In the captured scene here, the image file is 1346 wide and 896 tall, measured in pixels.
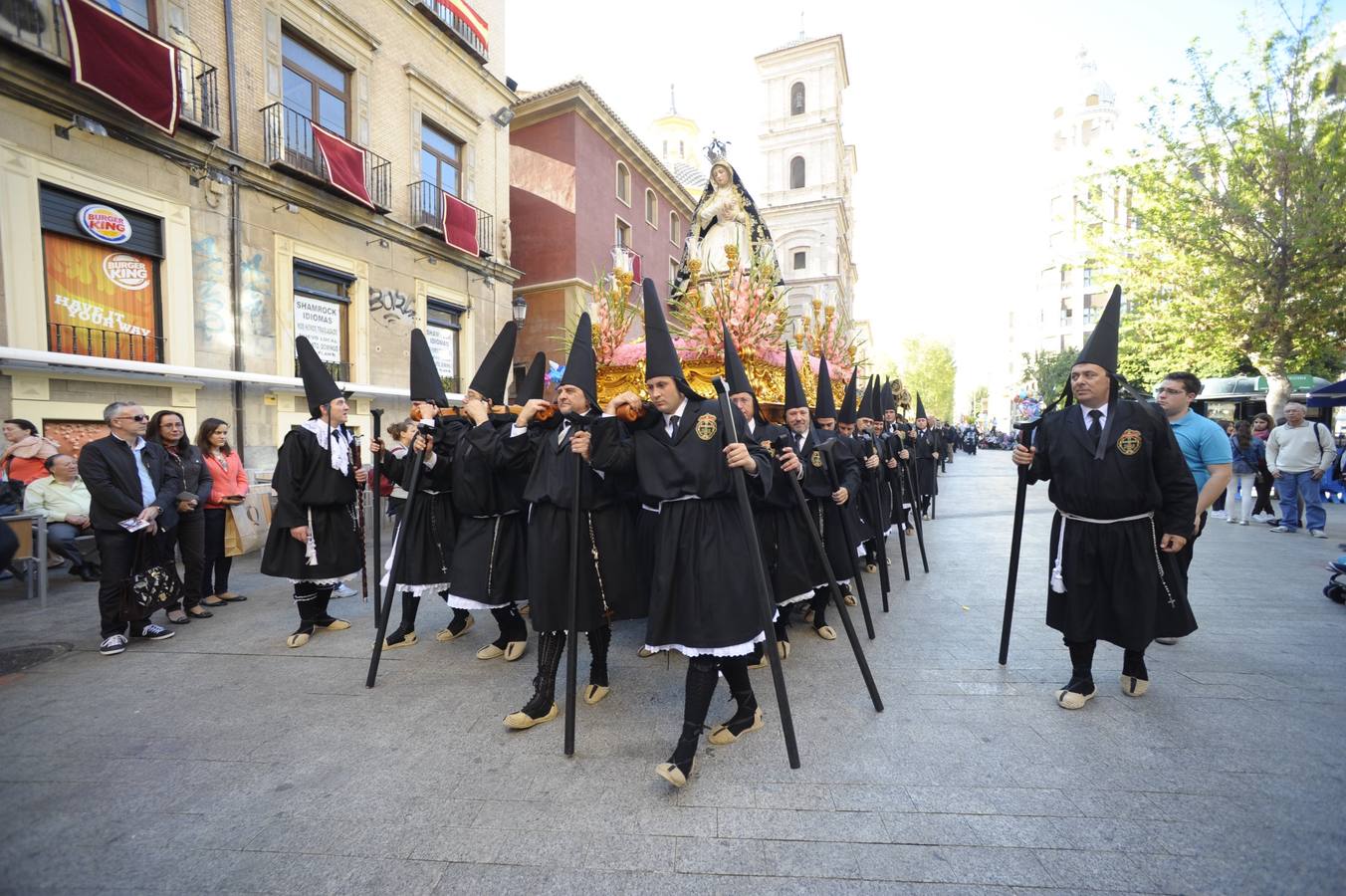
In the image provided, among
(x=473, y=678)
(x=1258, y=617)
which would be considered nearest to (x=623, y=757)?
(x=473, y=678)

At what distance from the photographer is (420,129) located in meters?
14.6

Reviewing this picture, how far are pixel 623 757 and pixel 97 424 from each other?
10.4 m

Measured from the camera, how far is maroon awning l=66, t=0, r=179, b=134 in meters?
8.32

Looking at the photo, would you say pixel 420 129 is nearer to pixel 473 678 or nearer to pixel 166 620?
pixel 166 620

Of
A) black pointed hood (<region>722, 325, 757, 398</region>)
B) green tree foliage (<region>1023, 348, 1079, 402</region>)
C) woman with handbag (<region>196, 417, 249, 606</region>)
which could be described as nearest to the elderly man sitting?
woman with handbag (<region>196, 417, 249, 606</region>)

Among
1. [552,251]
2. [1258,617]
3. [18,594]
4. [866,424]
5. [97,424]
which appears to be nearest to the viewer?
[1258,617]

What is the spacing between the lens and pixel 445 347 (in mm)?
15938

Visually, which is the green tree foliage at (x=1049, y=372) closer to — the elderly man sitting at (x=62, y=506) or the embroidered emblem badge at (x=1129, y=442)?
the embroidered emblem badge at (x=1129, y=442)

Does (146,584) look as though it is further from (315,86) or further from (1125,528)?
(315,86)

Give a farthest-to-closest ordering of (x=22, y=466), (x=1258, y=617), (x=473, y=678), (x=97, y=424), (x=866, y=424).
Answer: (x=97, y=424)
(x=866, y=424)
(x=22, y=466)
(x=1258, y=617)
(x=473, y=678)

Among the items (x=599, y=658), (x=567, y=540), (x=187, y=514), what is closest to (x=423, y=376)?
(x=567, y=540)

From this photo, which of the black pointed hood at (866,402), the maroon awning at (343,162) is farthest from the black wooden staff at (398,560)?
the maroon awning at (343,162)

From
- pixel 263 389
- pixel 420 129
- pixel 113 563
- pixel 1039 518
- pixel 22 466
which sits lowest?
pixel 1039 518

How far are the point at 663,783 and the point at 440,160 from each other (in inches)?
654
